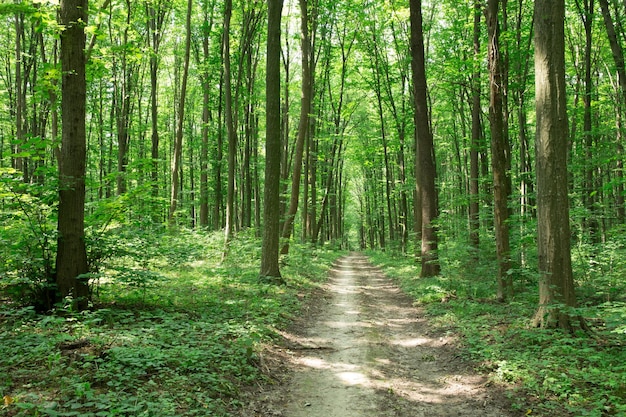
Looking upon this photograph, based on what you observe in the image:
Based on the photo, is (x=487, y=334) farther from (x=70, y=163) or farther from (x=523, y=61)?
(x=523, y=61)

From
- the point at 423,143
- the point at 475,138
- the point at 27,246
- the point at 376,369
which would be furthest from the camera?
the point at 475,138

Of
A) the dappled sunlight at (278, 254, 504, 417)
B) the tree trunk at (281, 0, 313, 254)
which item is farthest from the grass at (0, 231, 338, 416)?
the tree trunk at (281, 0, 313, 254)

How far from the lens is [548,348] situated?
557cm

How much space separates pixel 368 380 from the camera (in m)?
5.55

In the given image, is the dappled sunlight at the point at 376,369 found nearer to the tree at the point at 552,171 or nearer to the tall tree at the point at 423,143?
the tree at the point at 552,171

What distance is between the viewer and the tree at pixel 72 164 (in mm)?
6203

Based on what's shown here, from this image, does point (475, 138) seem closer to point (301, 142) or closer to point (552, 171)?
point (301, 142)

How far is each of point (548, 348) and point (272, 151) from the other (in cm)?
799

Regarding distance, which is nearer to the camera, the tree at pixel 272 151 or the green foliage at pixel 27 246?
the green foliage at pixel 27 246

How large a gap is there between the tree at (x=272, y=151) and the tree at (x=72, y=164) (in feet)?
17.1

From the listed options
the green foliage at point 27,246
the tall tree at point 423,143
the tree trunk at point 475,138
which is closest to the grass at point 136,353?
the green foliage at point 27,246

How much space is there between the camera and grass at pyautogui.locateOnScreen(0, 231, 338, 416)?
3.71 metres

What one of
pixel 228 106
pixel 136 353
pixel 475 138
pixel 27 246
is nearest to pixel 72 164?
pixel 27 246

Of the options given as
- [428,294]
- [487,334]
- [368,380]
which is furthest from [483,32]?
[368,380]
